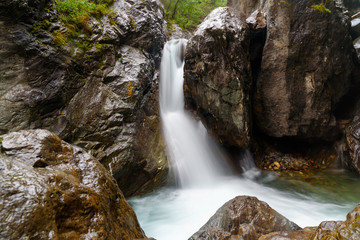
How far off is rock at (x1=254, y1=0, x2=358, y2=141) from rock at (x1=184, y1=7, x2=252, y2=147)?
873mm

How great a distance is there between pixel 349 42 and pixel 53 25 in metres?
9.42

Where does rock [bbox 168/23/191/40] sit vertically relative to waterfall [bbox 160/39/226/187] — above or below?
above

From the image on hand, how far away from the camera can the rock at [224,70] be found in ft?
18.9

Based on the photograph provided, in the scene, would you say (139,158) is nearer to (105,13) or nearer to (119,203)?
(119,203)

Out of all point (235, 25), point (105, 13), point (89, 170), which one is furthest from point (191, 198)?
point (105, 13)

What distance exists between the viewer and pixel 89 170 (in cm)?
229

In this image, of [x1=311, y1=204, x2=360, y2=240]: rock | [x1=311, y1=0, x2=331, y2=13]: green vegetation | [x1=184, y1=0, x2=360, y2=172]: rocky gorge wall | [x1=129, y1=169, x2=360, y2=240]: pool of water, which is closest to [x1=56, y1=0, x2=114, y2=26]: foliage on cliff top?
[x1=184, y1=0, x2=360, y2=172]: rocky gorge wall

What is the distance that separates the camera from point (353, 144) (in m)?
6.40

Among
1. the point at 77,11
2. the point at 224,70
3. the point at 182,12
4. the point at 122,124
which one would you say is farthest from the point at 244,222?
the point at 182,12

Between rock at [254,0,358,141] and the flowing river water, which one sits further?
rock at [254,0,358,141]

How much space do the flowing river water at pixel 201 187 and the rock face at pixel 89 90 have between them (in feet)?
2.34

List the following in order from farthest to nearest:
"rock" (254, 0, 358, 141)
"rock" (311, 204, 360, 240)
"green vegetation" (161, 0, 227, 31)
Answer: "green vegetation" (161, 0, 227, 31) → "rock" (254, 0, 358, 141) → "rock" (311, 204, 360, 240)

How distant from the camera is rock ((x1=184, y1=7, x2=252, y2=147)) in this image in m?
5.75

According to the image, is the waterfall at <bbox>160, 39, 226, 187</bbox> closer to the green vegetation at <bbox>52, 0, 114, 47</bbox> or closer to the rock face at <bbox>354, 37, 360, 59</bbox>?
the green vegetation at <bbox>52, 0, 114, 47</bbox>
